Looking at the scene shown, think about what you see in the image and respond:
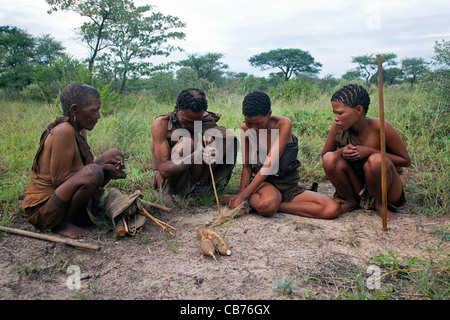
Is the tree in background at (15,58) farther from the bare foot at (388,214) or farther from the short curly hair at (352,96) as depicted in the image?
the bare foot at (388,214)

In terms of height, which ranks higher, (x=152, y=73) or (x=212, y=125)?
(x=152, y=73)

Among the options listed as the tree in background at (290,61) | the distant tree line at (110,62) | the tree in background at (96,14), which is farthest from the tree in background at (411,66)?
the tree in background at (96,14)

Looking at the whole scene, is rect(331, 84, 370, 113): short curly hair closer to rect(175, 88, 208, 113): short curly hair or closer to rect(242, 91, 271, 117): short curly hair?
rect(242, 91, 271, 117): short curly hair

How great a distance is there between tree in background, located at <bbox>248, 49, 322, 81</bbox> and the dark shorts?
1720 cm

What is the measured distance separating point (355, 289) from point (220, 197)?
157cm

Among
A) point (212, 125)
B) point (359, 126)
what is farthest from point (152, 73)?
point (359, 126)

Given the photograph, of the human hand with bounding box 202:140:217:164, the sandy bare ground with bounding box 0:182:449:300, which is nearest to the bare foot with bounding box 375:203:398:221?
the sandy bare ground with bounding box 0:182:449:300

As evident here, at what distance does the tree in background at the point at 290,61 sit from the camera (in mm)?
18734

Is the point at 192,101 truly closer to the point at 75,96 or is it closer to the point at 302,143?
the point at 75,96

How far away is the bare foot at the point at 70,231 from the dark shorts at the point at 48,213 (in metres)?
0.05

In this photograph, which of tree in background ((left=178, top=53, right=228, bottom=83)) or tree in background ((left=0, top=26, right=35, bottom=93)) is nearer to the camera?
tree in background ((left=0, top=26, right=35, bottom=93))

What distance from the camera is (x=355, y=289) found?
1970 millimetres

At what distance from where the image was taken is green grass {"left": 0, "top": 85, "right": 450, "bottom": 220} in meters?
3.29

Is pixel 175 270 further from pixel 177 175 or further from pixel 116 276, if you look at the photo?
pixel 177 175
